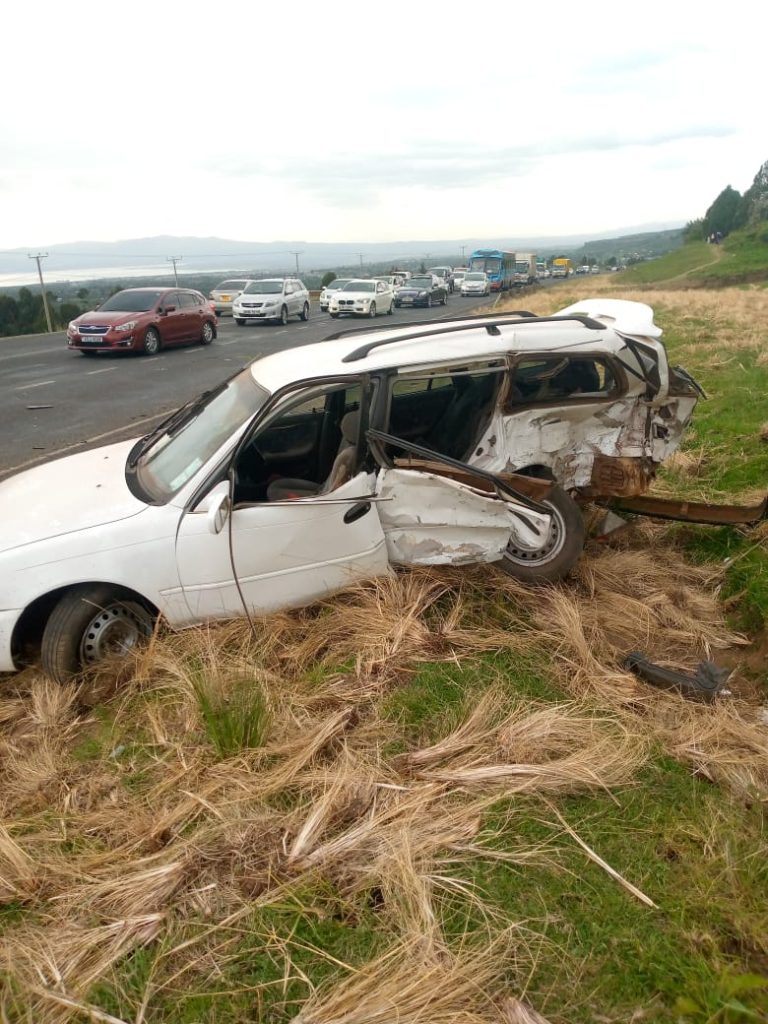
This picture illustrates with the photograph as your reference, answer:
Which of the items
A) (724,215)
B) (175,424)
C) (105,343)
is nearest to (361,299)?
(105,343)

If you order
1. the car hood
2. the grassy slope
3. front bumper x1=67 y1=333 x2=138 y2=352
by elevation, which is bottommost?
the grassy slope

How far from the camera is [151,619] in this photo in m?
4.13

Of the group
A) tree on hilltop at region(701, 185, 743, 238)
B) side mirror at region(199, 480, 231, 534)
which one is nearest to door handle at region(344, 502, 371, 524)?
side mirror at region(199, 480, 231, 534)

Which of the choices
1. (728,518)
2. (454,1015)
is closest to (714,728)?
(454,1015)

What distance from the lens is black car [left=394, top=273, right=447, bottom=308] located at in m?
36.1

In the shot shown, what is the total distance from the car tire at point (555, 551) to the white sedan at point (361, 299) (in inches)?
1020

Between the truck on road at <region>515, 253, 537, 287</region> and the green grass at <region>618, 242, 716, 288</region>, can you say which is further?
the green grass at <region>618, 242, 716, 288</region>

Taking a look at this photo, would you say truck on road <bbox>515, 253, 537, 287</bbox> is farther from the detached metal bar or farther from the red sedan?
the detached metal bar

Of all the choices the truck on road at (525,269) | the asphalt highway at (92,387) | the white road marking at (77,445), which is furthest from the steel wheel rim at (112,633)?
the truck on road at (525,269)

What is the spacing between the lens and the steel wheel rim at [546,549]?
4.78 metres

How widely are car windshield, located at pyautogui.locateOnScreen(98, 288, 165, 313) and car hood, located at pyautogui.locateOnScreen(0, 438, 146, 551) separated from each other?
613 inches

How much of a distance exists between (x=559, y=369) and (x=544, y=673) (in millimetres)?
2416

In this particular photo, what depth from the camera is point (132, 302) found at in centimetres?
1925

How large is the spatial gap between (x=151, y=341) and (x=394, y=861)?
60.0ft
